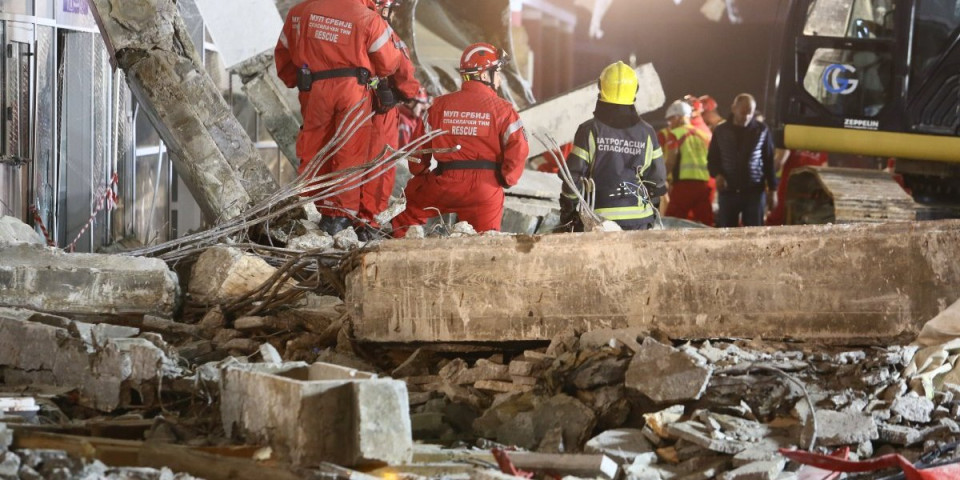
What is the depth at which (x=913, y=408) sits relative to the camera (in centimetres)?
558

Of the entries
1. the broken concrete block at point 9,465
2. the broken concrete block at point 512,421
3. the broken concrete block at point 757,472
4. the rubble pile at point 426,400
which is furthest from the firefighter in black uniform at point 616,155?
the broken concrete block at point 9,465

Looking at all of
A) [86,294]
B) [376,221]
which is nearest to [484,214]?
[376,221]

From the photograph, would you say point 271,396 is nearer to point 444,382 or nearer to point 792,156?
point 444,382

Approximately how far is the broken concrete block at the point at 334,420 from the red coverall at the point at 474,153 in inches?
181

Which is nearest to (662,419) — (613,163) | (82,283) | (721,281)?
(721,281)

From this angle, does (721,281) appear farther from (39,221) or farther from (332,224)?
(39,221)

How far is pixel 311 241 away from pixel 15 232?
1.94 m

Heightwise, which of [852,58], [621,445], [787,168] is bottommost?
[621,445]

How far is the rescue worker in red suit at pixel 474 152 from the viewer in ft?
30.5

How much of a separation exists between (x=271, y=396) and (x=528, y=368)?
1.69 meters

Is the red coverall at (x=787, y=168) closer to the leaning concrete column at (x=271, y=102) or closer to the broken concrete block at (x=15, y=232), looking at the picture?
the leaning concrete column at (x=271, y=102)

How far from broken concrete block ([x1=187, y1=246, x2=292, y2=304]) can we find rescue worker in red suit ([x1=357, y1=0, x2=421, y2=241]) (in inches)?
68.4

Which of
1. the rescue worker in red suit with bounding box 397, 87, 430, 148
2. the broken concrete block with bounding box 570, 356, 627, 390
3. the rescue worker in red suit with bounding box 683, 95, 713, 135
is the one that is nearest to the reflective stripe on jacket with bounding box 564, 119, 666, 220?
the broken concrete block with bounding box 570, 356, 627, 390

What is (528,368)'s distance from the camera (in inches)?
242
